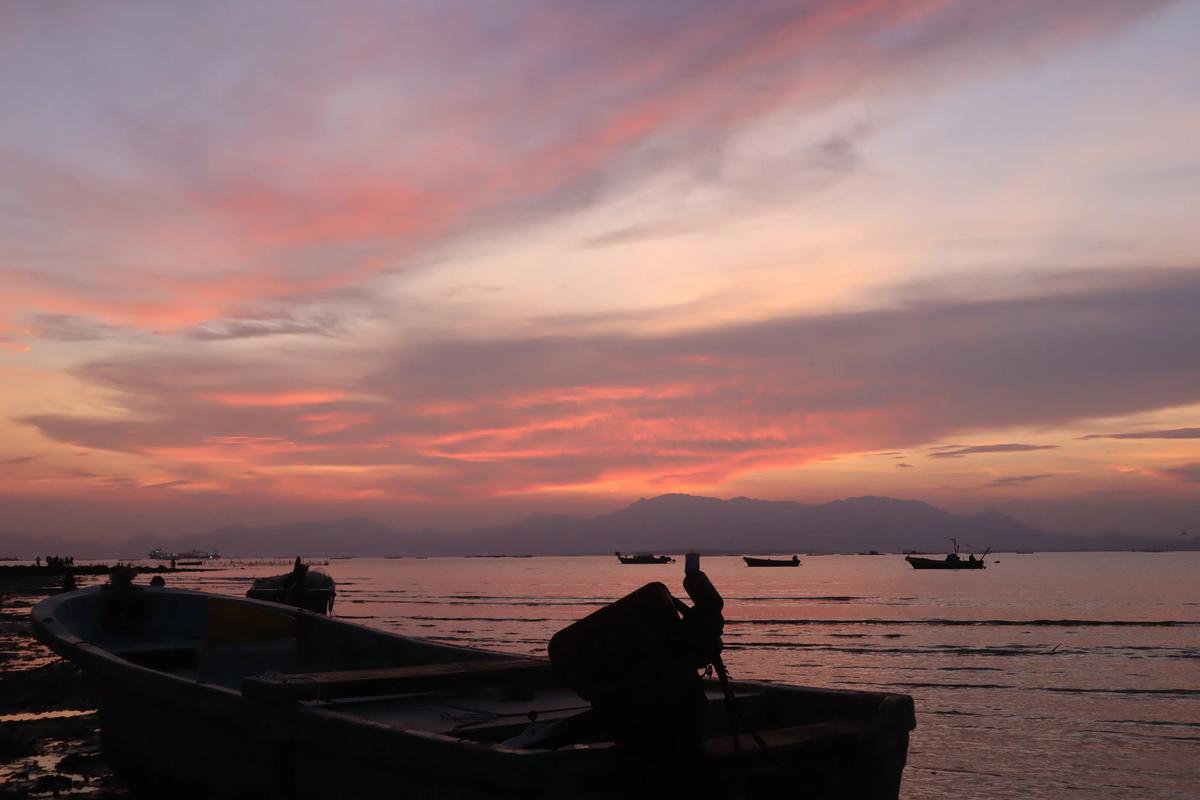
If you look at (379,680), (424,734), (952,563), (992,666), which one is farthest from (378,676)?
(952,563)

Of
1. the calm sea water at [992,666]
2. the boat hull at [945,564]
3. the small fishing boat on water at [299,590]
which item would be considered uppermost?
the small fishing boat on water at [299,590]

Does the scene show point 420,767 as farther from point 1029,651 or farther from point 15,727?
point 1029,651

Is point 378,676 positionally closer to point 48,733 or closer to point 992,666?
point 48,733

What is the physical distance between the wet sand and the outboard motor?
7.26m

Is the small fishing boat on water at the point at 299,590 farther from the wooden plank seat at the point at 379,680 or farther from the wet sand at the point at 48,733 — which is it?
the wooden plank seat at the point at 379,680

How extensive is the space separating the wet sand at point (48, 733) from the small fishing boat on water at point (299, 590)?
4.24 metres

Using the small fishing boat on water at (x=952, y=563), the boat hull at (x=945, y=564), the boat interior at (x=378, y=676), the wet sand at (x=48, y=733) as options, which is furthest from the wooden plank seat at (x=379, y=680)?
the boat hull at (x=945, y=564)

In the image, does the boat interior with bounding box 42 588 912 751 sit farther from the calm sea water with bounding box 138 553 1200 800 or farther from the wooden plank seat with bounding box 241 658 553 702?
the calm sea water with bounding box 138 553 1200 800

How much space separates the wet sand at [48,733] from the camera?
1026 centimetres

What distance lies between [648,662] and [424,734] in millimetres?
1497

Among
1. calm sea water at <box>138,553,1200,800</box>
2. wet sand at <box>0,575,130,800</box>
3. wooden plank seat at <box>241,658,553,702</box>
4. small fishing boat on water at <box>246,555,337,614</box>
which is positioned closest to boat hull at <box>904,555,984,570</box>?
calm sea water at <box>138,553,1200,800</box>

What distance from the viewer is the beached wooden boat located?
5258 mm

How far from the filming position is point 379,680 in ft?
26.2

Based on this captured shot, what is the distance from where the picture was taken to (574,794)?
502 cm
